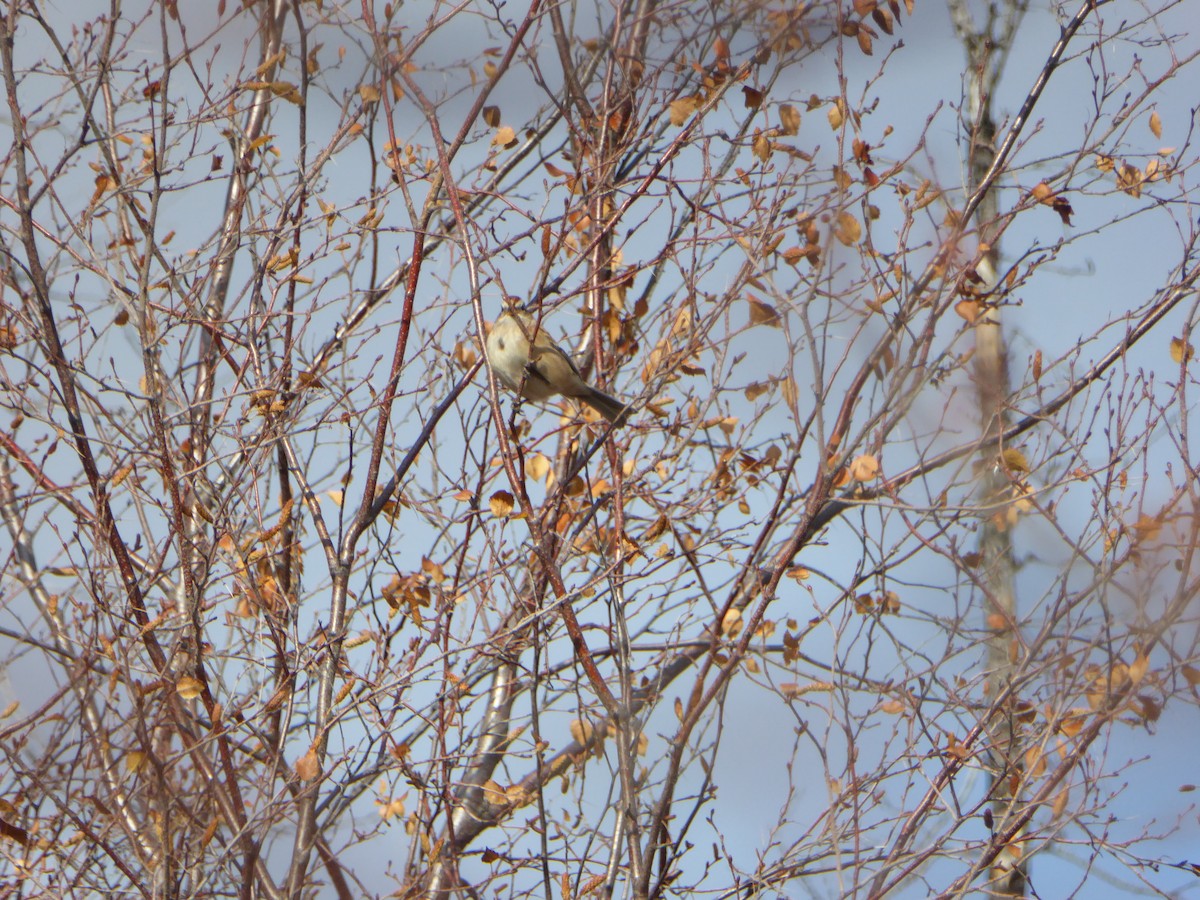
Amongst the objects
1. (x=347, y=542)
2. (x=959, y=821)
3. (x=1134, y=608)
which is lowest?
(x=959, y=821)

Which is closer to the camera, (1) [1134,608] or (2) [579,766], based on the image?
(1) [1134,608]

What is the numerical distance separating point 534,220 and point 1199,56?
2672 millimetres

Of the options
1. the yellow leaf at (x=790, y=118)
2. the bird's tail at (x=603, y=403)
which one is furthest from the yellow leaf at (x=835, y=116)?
the bird's tail at (x=603, y=403)

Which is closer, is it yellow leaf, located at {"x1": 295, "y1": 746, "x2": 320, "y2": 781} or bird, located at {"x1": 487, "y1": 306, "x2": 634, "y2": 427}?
yellow leaf, located at {"x1": 295, "y1": 746, "x2": 320, "y2": 781}

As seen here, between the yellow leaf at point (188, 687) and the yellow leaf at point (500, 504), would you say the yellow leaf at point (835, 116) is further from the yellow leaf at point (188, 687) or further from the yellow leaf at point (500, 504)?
the yellow leaf at point (188, 687)

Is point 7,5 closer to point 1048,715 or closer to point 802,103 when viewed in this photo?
point 802,103

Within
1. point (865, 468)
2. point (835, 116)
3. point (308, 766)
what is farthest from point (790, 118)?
point (308, 766)

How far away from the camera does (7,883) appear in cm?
391

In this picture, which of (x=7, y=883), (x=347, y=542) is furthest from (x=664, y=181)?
(x=7, y=883)

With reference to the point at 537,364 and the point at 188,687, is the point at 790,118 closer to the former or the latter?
the point at 537,364

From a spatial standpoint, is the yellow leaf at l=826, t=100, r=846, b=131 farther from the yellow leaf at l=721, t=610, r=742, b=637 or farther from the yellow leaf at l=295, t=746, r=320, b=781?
the yellow leaf at l=295, t=746, r=320, b=781

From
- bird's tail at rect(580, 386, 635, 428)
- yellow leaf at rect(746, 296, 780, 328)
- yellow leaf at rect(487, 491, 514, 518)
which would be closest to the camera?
yellow leaf at rect(746, 296, 780, 328)

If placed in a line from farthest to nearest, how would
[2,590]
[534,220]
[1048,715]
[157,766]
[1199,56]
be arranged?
[1199,56], [2,590], [534,220], [1048,715], [157,766]

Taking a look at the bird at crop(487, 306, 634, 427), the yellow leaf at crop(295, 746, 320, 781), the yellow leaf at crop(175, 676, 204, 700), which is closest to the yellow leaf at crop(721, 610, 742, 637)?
the bird at crop(487, 306, 634, 427)
